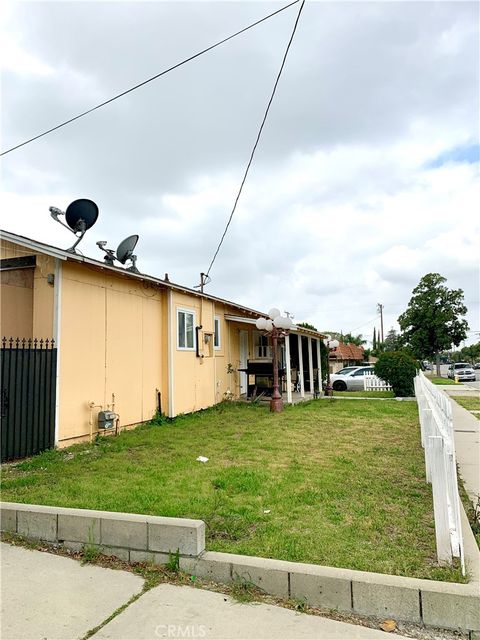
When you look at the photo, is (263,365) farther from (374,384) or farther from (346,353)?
(346,353)

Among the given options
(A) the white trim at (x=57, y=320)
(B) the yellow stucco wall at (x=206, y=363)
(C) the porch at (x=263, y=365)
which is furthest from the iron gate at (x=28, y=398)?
(C) the porch at (x=263, y=365)

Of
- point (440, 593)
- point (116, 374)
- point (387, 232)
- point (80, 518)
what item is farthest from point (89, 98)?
point (387, 232)

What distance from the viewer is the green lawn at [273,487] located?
3.17m

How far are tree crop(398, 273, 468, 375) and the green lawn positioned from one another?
32.2m

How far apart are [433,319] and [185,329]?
32517mm

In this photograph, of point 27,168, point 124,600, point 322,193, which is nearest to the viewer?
point 124,600

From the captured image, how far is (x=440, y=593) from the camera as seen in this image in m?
2.35

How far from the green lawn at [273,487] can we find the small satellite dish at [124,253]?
12.5ft

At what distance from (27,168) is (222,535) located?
368 inches

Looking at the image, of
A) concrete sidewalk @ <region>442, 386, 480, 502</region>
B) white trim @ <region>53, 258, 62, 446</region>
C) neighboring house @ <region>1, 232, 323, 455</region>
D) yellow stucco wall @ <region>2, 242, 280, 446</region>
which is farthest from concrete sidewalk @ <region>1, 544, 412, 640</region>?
yellow stucco wall @ <region>2, 242, 280, 446</region>

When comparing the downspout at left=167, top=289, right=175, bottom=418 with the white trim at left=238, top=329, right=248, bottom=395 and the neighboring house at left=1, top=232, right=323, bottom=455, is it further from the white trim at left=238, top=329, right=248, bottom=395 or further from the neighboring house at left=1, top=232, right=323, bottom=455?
the white trim at left=238, top=329, right=248, bottom=395

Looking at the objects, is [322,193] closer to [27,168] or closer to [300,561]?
[27,168]

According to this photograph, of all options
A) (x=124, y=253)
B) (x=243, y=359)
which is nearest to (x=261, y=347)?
(x=243, y=359)

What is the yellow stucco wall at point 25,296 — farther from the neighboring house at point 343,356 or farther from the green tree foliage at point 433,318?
the green tree foliage at point 433,318
